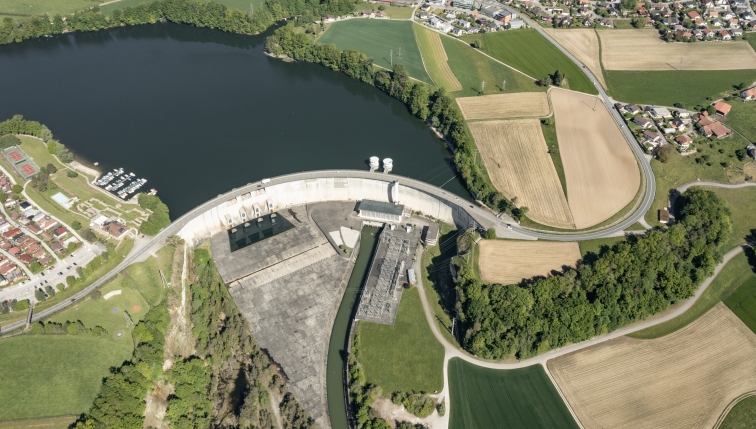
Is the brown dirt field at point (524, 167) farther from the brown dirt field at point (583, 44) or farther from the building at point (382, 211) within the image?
the brown dirt field at point (583, 44)

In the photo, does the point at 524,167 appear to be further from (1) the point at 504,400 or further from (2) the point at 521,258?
(1) the point at 504,400

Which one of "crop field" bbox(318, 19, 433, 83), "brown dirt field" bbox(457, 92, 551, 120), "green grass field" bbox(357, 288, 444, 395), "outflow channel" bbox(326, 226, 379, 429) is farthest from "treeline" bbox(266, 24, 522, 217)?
"green grass field" bbox(357, 288, 444, 395)

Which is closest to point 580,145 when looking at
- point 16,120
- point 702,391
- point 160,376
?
point 702,391

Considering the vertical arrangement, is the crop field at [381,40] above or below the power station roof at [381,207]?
above

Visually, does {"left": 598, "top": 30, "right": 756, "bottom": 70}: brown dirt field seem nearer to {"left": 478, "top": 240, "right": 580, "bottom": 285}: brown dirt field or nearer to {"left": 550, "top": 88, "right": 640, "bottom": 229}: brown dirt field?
{"left": 550, "top": 88, "right": 640, "bottom": 229}: brown dirt field

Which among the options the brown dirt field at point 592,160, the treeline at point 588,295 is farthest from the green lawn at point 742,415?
the brown dirt field at point 592,160

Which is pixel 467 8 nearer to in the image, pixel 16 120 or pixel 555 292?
pixel 555 292

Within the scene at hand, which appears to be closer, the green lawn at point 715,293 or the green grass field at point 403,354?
the green grass field at point 403,354
